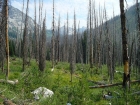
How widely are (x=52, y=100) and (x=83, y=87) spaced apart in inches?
80.1

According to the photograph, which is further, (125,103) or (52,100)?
(52,100)

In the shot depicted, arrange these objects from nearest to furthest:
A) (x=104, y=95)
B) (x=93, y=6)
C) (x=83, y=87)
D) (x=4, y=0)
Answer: (x=83, y=87) < (x=104, y=95) < (x=4, y=0) < (x=93, y=6)

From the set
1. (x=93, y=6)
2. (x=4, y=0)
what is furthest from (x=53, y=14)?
(x=4, y=0)

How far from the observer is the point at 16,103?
12.5 metres

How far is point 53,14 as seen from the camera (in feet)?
141

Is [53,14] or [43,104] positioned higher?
[53,14]

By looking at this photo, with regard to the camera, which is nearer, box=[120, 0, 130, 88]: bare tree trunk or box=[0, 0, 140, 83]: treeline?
box=[120, 0, 130, 88]: bare tree trunk

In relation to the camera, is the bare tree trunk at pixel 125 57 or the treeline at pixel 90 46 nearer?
the bare tree trunk at pixel 125 57

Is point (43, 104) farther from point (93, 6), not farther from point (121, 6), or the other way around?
point (93, 6)

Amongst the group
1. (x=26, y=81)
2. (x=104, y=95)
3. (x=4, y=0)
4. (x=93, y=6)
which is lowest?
(x=104, y=95)

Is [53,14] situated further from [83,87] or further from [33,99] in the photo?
[83,87]

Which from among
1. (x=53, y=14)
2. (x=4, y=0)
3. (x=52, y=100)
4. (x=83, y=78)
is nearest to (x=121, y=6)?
(x=83, y=78)

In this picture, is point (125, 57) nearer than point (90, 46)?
Yes

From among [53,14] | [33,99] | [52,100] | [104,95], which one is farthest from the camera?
[53,14]
